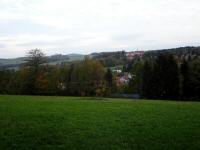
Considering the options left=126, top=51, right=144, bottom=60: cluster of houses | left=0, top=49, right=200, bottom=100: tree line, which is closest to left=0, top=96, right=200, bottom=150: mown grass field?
left=0, top=49, right=200, bottom=100: tree line

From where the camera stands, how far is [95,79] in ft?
298

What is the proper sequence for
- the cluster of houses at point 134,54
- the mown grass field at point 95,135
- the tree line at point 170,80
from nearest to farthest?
the mown grass field at point 95,135, the tree line at point 170,80, the cluster of houses at point 134,54

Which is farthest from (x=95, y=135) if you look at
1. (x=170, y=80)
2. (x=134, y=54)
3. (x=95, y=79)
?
(x=134, y=54)

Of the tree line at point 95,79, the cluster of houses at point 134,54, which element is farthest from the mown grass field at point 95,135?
the cluster of houses at point 134,54

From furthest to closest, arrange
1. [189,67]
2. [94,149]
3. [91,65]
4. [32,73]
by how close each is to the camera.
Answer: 1. [91,65]
2. [32,73]
3. [189,67]
4. [94,149]

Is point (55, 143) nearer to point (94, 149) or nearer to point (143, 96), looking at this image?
point (94, 149)

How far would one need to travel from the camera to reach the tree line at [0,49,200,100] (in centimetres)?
7375

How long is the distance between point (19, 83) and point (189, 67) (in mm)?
38302

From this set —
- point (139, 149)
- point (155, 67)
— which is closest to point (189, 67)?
point (155, 67)

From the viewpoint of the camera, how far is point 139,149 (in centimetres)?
1095

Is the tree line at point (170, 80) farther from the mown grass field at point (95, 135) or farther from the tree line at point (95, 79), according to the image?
the mown grass field at point (95, 135)

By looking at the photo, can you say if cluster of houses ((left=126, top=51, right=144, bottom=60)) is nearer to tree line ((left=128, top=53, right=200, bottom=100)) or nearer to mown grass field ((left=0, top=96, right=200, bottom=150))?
tree line ((left=128, top=53, right=200, bottom=100))

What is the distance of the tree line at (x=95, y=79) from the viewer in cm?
7375

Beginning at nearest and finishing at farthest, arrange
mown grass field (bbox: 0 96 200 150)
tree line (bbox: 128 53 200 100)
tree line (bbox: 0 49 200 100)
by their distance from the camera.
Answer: mown grass field (bbox: 0 96 200 150), tree line (bbox: 128 53 200 100), tree line (bbox: 0 49 200 100)
